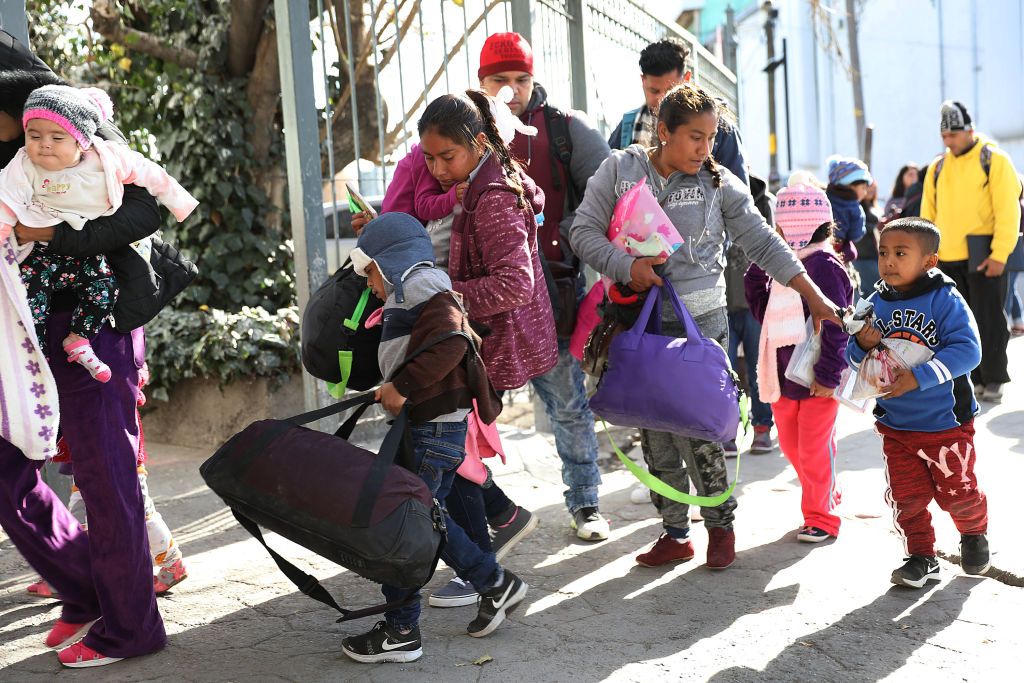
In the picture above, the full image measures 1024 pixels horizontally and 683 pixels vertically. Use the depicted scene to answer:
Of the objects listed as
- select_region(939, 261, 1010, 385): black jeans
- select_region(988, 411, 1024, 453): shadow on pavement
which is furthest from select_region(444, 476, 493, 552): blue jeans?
select_region(939, 261, 1010, 385): black jeans

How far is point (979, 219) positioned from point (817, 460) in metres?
3.47

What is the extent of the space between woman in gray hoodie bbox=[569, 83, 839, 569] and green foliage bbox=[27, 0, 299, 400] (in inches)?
156

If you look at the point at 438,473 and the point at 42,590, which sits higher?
the point at 438,473

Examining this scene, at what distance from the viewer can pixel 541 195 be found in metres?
3.88

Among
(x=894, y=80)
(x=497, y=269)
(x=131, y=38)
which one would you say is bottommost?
(x=497, y=269)

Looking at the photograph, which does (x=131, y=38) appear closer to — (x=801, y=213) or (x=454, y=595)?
(x=801, y=213)

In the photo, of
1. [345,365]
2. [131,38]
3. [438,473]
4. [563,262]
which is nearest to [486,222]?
[345,365]

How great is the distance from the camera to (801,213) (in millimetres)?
4402

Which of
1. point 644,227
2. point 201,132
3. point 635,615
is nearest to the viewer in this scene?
point 635,615

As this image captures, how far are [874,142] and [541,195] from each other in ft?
83.2

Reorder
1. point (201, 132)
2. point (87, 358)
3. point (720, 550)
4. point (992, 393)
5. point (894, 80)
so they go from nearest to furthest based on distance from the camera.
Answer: point (87, 358), point (720, 550), point (992, 393), point (201, 132), point (894, 80)

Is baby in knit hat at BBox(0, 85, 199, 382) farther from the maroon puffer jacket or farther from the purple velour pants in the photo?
the maroon puffer jacket

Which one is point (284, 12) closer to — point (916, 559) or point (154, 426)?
point (154, 426)

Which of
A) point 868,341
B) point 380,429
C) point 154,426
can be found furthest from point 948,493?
point 154,426
